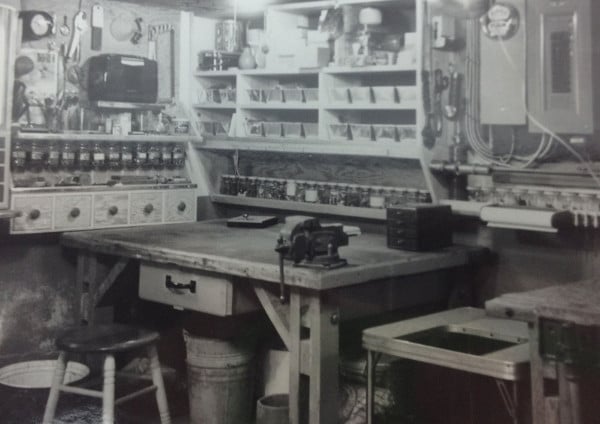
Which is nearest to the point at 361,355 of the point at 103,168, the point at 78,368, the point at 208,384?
the point at 208,384

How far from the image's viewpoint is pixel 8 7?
3775 mm

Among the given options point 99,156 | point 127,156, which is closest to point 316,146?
point 127,156

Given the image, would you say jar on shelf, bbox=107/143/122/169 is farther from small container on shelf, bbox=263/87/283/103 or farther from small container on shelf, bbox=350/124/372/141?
small container on shelf, bbox=350/124/372/141

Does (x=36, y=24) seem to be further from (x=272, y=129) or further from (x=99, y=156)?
(x=272, y=129)

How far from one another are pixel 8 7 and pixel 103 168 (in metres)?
1.08

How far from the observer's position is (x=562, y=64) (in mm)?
3260

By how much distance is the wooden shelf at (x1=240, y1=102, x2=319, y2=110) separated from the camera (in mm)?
4293

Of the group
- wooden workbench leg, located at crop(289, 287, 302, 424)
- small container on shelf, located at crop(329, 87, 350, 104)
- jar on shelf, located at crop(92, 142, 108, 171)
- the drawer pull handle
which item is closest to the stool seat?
the drawer pull handle

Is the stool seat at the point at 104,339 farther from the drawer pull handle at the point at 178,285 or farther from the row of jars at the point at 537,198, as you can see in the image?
the row of jars at the point at 537,198

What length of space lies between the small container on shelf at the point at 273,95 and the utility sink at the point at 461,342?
5.77 feet

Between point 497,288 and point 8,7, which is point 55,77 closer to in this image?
point 8,7

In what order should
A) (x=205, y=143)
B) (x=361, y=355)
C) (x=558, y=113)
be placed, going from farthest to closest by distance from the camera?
(x=205, y=143) < (x=361, y=355) < (x=558, y=113)

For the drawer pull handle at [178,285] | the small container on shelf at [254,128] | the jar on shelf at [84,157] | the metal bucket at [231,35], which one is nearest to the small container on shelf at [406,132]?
the small container on shelf at [254,128]

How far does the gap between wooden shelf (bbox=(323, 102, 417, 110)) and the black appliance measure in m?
1.12
